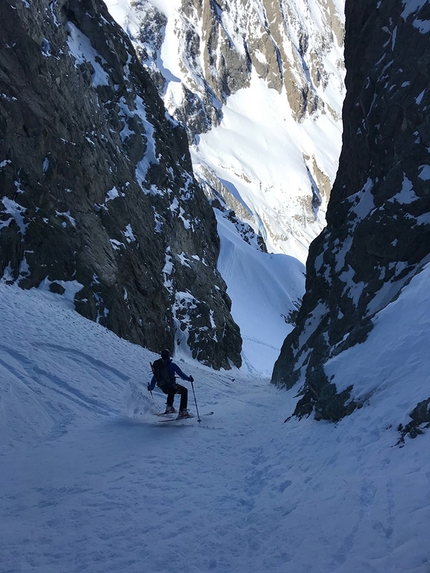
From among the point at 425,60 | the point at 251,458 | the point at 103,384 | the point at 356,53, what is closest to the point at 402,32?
the point at 425,60

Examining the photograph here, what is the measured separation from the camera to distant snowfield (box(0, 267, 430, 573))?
198 inches

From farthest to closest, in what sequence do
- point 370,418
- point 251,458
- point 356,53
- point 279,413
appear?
1. point 356,53
2. point 279,413
3. point 251,458
4. point 370,418

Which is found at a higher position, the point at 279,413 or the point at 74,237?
the point at 74,237

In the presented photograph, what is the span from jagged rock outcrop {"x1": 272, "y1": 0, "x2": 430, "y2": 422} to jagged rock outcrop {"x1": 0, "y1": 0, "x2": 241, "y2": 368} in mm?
9797

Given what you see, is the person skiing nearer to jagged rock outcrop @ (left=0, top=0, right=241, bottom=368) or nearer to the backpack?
the backpack

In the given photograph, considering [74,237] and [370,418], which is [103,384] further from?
[74,237]

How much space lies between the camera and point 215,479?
7.46 meters

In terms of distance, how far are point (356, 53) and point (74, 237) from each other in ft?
55.0

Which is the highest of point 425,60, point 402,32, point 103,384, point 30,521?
point 402,32

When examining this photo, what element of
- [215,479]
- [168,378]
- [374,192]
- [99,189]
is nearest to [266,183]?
[99,189]

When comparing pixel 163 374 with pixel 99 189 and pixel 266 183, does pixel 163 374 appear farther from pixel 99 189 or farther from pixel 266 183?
pixel 266 183

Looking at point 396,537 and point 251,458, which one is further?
point 251,458

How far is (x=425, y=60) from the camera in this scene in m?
20.3

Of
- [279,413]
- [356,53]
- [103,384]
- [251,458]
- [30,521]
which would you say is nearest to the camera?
[30,521]
